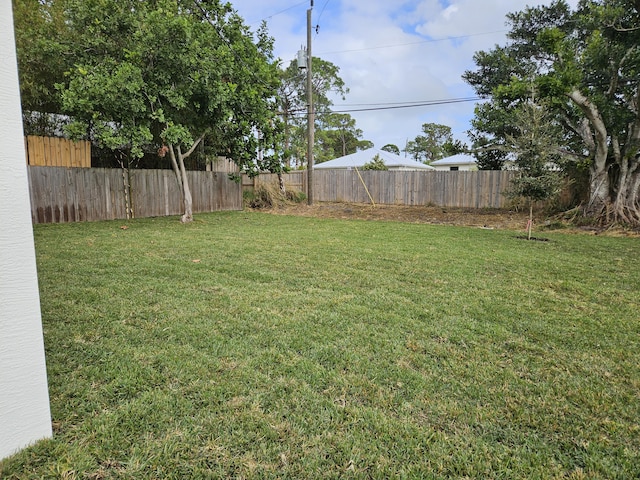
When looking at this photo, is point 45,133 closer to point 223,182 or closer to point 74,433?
point 223,182

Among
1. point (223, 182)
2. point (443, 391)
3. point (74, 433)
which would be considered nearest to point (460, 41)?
point (223, 182)

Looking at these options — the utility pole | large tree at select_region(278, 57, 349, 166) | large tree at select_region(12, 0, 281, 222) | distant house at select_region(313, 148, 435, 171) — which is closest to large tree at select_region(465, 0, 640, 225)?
the utility pole

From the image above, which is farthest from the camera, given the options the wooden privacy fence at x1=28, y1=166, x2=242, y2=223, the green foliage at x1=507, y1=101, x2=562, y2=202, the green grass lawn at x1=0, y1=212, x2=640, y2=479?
the wooden privacy fence at x1=28, y1=166, x2=242, y2=223

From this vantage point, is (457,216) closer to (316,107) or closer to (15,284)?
(15,284)

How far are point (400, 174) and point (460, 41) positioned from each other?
5.87 m

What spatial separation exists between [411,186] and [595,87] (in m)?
7.02

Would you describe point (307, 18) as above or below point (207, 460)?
above

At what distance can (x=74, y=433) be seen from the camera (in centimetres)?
165

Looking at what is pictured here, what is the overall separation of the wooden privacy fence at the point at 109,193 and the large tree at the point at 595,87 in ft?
31.7

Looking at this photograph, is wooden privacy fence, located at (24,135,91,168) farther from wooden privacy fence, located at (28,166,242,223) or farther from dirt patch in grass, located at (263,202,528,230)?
dirt patch in grass, located at (263,202,528,230)

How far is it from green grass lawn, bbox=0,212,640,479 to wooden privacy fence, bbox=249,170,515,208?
991 centimetres

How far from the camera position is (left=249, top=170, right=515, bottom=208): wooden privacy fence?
14094 millimetres

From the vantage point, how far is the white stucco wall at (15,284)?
132 centimetres

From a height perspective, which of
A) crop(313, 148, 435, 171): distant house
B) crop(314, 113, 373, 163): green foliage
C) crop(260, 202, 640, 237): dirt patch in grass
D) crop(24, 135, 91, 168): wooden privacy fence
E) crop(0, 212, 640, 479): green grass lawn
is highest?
crop(314, 113, 373, 163): green foliage
